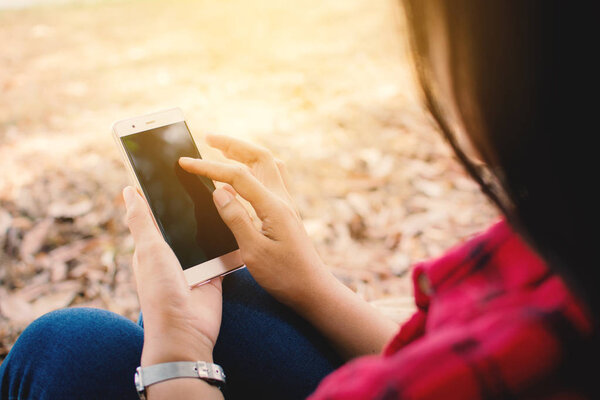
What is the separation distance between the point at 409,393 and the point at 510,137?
32 cm

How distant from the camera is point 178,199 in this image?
1244mm

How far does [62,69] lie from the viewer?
3896mm

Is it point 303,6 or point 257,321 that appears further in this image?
point 303,6

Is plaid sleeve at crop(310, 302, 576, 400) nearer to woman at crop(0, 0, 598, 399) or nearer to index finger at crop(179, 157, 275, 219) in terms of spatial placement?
woman at crop(0, 0, 598, 399)

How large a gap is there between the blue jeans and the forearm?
1.2 inches

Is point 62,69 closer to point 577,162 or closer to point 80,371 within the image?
point 80,371

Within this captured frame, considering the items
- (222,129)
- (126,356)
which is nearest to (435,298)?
(126,356)

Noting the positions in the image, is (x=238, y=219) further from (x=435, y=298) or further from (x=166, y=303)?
(x=435, y=298)

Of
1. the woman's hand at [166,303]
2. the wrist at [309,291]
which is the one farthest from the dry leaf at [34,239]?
the wrist at [309,291]

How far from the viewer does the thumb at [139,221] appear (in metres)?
1.10

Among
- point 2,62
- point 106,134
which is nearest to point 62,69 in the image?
point 2,62

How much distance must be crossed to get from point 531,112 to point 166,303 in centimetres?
77

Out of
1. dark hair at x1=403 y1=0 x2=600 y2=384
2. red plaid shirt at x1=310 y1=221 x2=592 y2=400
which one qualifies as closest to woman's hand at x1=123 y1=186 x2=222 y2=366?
red plaid shirt at x1=310 y1=221 x2=592 y2=400

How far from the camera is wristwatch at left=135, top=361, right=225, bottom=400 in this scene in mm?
917
